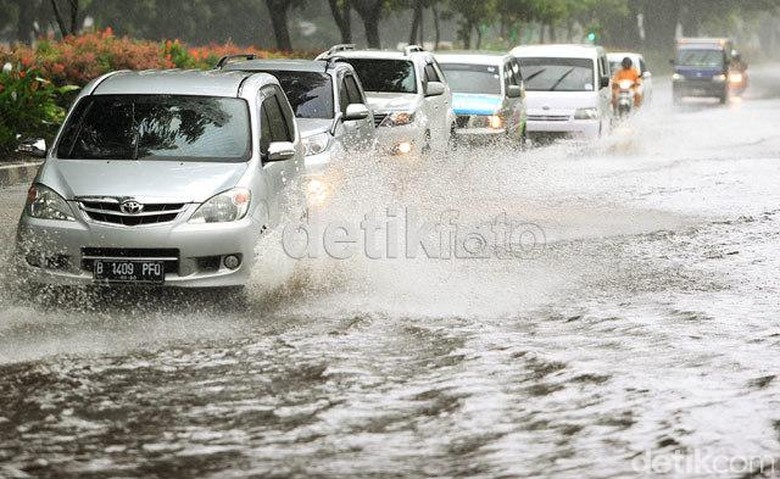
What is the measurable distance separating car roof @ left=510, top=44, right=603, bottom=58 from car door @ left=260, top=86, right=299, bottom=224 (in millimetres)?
17664

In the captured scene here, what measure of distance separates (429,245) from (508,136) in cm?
1193

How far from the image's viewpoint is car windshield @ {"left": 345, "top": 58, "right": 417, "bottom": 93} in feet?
71.7

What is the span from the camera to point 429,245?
14.0 metres

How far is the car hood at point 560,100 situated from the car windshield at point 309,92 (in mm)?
12576

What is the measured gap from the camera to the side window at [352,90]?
17.0 m

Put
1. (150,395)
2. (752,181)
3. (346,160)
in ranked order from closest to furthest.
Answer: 1. (150,395)
2. (346,160)
3. (752,181)

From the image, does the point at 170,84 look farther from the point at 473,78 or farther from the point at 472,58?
the point at 472,58

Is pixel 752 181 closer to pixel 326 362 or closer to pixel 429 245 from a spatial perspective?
pixel 429 245

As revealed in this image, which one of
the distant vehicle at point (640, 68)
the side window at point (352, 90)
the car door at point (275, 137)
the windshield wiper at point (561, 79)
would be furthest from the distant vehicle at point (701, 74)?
the car door at point (275, 137)

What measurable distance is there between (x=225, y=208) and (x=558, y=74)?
19989 mm

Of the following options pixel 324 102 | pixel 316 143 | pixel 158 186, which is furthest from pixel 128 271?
pixel 324 102

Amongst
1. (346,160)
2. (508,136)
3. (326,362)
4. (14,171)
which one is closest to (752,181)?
(508,136)

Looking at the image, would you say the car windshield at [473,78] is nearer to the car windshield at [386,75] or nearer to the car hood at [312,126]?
the car windshield at [386,75]

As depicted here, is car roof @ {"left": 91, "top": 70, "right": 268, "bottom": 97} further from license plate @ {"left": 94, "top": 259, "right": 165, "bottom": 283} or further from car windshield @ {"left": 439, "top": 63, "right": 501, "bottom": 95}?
car windshield @ {"left": 439, "top": 63, "right": 501, "bottom": 95}
